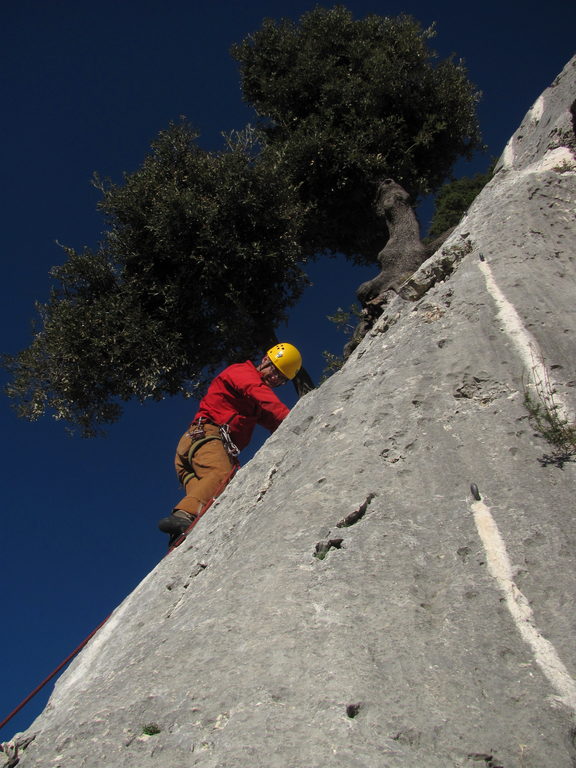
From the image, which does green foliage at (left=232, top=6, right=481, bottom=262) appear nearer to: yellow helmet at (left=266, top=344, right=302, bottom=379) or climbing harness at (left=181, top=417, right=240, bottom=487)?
yellow helmet at (left=266, top=344, right=302, bottom=379)

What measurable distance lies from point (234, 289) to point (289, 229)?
1672 mm

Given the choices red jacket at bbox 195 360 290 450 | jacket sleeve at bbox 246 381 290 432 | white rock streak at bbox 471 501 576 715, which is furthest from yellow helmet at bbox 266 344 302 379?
white rock streak at bbox 471 501 576 715

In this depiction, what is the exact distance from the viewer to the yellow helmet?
346 inches

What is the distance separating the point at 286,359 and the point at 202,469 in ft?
7.03

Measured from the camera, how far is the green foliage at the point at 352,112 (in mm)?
13031

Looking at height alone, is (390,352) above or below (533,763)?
above

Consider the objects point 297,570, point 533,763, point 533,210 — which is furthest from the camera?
point 533,210

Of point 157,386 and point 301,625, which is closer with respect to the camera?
point 301,625

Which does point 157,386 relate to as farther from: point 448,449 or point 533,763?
point 533,763

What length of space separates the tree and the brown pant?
12.6ft

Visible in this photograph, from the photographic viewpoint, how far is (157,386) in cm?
1175

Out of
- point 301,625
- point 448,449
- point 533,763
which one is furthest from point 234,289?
point 533,763

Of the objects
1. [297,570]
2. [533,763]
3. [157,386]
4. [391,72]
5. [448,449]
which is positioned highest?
[391,72]

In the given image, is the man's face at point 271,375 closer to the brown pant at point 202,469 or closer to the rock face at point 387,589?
the brown pant at point 202,469
